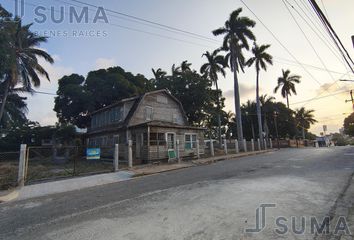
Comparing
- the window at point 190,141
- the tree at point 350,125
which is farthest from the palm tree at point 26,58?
the tree at point 350,125

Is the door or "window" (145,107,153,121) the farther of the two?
"window" (145,107,153,121)

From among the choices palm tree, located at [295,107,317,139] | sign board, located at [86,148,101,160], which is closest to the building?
sign board, located at [86,148,101,160]

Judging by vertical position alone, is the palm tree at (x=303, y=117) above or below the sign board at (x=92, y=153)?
above

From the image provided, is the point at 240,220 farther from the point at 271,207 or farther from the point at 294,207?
the point at 294,207

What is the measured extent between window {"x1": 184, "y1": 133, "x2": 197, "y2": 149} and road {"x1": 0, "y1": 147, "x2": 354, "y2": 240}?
14074mm

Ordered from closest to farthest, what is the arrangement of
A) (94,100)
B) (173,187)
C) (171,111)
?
(173,187) → (171,111) → (94,100)

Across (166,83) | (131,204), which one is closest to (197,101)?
(166,83)

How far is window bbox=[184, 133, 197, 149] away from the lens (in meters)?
23.4

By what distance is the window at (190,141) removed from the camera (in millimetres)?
23406

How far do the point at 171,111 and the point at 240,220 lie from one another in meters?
22.4

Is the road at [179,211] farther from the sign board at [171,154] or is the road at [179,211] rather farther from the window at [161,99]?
the window at [161,99]

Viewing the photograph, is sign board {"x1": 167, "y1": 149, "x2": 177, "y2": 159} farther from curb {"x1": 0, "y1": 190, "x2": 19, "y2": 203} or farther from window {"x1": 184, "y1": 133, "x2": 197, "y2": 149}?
curb {"x1": 0, "y1": 190, "x2": 19, "y2": 203}

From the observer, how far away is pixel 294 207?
593cm

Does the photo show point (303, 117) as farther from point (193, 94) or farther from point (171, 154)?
point (171, 154)
